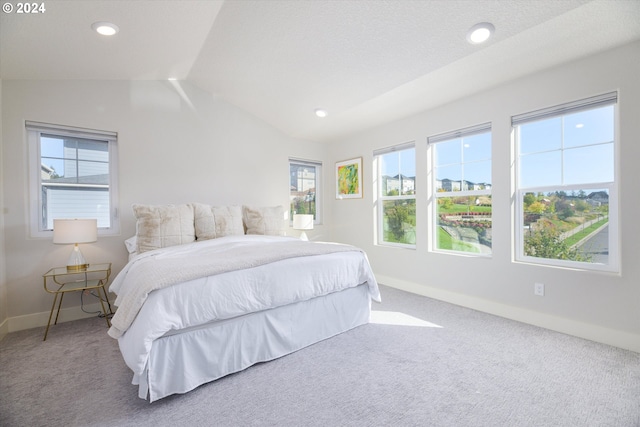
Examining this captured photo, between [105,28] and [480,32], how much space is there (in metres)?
2.83

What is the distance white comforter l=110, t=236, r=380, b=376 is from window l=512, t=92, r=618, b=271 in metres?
1.68

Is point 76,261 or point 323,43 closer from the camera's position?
point 323,43

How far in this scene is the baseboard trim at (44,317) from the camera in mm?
2662

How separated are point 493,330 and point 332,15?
296 centimetres

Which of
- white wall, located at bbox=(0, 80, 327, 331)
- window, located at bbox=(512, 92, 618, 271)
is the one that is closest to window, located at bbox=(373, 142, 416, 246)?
window, located at bbox=(512, 92, 618, 271)

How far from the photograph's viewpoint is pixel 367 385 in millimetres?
1781

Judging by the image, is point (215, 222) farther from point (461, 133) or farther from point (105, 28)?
point (461, 133)

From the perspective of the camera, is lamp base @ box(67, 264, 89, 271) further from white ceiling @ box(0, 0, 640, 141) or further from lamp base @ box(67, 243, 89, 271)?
white ceiling @ box(0, 0, 640, 141)

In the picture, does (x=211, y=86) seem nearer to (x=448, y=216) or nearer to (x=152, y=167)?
(x=152, y=167)

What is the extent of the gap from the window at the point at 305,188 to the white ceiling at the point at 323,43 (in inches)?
59.4

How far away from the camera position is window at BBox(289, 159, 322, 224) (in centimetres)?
466

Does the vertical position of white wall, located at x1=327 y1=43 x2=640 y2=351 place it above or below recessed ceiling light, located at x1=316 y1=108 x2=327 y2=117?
below

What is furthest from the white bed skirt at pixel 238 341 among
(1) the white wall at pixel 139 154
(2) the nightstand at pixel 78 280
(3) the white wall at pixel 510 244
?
(1) the white wall at pixel 139 154

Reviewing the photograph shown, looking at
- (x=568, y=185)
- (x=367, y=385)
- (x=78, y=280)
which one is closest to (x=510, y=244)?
(x=568, y=185)
